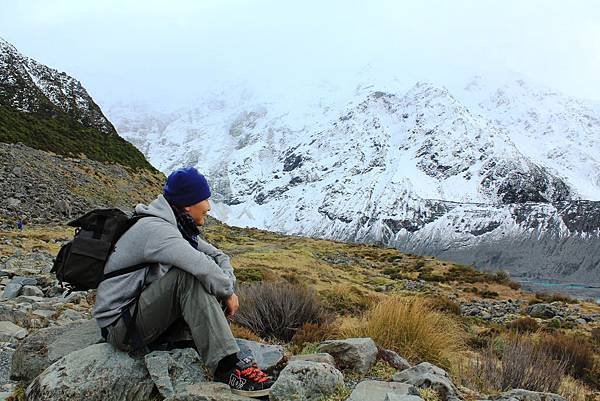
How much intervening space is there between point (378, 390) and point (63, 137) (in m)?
41.6

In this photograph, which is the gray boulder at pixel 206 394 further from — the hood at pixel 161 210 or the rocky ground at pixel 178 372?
the hood at pixel 161 210

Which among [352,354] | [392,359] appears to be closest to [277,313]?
[392,359]

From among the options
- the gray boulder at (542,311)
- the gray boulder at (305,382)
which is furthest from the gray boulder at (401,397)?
the gray boulder at (542,311)

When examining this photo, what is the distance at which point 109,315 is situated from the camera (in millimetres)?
4031

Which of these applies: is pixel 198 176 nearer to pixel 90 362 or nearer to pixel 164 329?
pixel 164 329

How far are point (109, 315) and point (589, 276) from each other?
472ft

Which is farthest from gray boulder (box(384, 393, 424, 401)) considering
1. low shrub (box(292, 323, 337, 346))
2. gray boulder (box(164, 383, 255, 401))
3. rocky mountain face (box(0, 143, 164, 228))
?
rocky mountain face (box(0, 143, 164, 228))

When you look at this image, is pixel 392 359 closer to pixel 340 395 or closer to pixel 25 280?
pixel 340 395

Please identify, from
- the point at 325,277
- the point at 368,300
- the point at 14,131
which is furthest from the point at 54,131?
the point at 368,300

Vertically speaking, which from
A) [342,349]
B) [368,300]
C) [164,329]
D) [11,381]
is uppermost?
[164,329]

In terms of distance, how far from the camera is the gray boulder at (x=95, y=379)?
389cm

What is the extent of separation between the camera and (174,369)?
164 inches

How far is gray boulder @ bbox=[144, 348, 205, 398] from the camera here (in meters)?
4.00

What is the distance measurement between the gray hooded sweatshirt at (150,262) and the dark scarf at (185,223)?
180 millimetres
